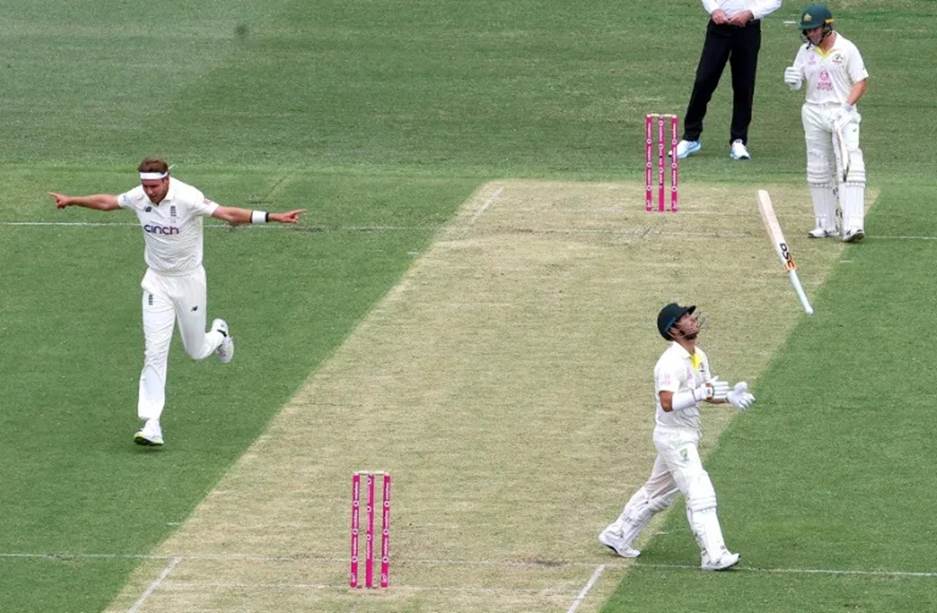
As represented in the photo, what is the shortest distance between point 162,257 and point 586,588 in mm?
4861

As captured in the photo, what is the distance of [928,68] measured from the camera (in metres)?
31.7

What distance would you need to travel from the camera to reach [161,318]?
19.7m

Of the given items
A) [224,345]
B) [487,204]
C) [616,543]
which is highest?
[487,204]

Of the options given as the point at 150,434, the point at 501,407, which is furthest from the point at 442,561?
the point at 501,407

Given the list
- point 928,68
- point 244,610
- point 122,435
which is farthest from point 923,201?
point 244,610

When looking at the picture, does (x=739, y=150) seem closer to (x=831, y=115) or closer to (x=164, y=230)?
(x=831, y=115)

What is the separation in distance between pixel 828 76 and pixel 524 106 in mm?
6758

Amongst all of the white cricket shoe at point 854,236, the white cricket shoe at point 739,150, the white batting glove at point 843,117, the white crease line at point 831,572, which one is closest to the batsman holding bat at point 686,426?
the white crease line at point 831,572

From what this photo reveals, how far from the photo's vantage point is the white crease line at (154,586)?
1658 cm

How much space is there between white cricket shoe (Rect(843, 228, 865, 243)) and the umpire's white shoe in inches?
318

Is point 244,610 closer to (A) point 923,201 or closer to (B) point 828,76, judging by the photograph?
(B) point 828,76

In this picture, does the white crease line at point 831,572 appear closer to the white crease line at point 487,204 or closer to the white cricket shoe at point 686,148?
the white crease line at point 487,204

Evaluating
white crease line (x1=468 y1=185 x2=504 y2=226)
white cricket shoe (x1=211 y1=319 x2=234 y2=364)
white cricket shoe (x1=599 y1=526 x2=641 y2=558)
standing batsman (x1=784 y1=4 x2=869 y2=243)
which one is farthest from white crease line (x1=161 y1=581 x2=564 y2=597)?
white crease line (x1=468 y1=185 x2=504 y2=226)

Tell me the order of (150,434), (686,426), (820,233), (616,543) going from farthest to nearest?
(820,233), (150,434), (616,543), (686,426)
